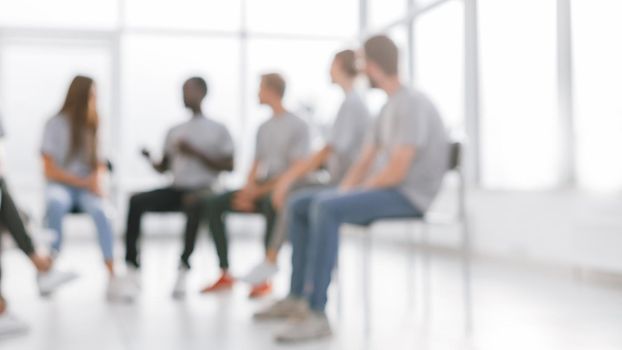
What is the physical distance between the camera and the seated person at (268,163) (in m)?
3.37

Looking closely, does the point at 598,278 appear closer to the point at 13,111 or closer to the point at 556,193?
the point at 556,193

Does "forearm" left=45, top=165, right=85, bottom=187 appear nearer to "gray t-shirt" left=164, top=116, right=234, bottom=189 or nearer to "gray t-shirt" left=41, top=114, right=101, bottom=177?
"gray t-shirt" left=41, top=114, right=101, bottom=177

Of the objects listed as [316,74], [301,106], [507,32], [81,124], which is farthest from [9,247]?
[507,32]

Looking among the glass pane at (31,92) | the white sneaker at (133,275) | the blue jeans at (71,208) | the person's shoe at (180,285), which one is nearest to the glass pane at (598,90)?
the person's shoe at (180,285)

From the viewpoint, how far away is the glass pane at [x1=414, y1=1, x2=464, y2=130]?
16.9ft

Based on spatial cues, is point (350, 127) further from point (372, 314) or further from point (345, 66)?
point (372, 314)

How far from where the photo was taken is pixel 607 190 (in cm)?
352

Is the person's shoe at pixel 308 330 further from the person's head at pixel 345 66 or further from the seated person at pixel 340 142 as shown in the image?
the person's head at pixel 345 66

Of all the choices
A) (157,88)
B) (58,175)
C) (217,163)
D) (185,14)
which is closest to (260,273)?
(217,163)

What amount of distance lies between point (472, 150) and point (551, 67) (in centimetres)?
97

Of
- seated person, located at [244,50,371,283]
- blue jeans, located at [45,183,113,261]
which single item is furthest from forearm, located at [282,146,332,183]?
blue jeans, located at [45,183,113,261]

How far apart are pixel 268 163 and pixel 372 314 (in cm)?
105

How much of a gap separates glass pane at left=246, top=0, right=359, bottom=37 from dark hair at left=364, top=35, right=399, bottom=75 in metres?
4.66

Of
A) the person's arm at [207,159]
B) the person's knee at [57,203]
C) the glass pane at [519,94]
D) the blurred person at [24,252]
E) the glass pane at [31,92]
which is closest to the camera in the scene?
the blurred person at [24,252]
